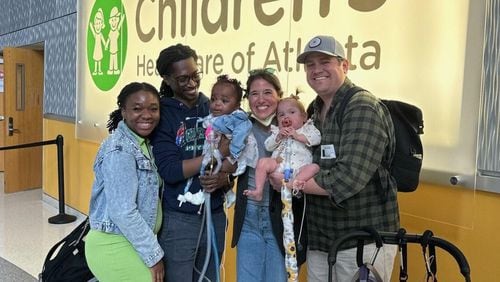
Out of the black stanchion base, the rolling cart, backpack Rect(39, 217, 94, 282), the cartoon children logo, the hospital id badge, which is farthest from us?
the black stanchion base

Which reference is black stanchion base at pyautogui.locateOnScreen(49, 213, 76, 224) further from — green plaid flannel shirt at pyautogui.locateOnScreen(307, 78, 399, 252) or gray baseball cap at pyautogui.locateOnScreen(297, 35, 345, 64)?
gray baseball cap at pyautogui.locateOnScreen(297, 35, 345, 64)

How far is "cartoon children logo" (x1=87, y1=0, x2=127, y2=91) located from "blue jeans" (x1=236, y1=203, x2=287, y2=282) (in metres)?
2.93

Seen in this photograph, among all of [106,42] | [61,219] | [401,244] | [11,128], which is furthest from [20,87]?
[401,244]

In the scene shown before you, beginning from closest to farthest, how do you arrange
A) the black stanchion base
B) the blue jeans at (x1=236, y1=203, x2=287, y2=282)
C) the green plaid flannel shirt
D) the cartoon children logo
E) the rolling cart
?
the rolling cart, the green plaid flannel shirt, the blue jeans at (x1=236, y1=203, x2=287, y2=282), the cartoon children logo, the black stanchion base

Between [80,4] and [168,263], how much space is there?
4.18 metres

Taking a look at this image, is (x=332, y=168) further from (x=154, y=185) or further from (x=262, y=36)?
(x=262, y=36)

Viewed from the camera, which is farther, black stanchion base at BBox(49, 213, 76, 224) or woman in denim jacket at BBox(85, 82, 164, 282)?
black stanchion base at BBox(49, 213, 76, 224)

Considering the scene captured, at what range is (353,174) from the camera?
5.21 feet

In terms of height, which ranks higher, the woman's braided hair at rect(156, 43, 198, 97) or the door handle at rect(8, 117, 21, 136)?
the woman's braided hair at rect(156, 43, 198, 97)

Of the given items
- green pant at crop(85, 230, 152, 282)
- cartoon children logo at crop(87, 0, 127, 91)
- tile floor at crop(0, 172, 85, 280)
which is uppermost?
cartoon children logo at crop(87, 0, 127, 91)

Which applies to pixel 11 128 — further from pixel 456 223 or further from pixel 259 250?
pixel 456 223

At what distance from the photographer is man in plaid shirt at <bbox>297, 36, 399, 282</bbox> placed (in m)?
1.60

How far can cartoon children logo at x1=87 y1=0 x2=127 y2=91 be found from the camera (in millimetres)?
4520

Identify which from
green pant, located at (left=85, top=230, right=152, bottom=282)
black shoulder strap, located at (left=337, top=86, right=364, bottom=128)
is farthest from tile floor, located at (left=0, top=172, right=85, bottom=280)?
black shoulder strap, located at (left=337, top=86, right=364, bottom=128)
